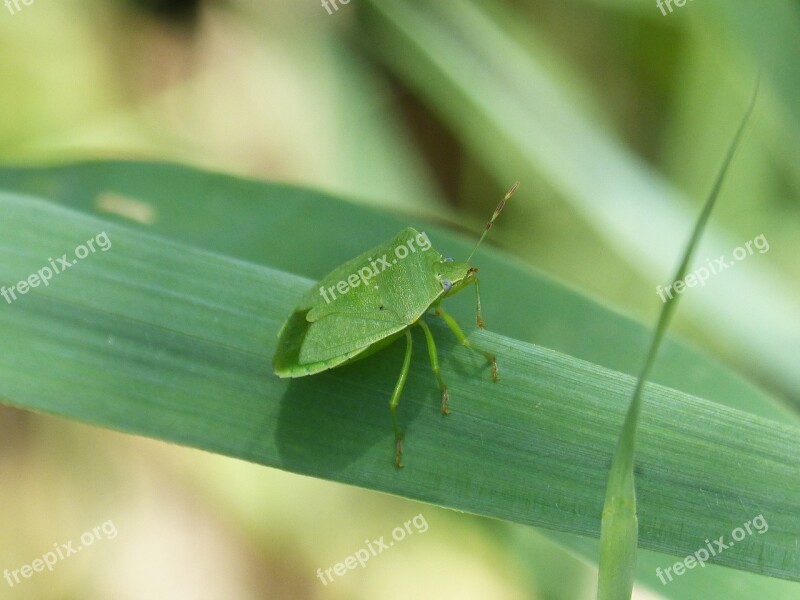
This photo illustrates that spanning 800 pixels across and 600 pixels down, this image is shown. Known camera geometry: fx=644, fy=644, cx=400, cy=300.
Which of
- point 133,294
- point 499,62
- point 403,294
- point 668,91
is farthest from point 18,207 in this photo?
point 668,91

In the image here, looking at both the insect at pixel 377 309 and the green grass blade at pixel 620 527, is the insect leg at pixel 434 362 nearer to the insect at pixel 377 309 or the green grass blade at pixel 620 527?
the insect at pixel 377 309

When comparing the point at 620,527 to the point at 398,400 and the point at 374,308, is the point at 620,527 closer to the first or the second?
the point at 398,400

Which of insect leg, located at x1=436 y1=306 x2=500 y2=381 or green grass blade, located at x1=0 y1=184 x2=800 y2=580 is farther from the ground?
insect leg, located at x1=436 y1=306 x2=500 y2=381

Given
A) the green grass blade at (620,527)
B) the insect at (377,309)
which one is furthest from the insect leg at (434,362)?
the green grass blade at (620,527)

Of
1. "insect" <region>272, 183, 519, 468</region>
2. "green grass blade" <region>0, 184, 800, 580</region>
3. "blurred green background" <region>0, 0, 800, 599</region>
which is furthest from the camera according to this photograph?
"blurred green background" <region>0, 0, 800, 599</region>

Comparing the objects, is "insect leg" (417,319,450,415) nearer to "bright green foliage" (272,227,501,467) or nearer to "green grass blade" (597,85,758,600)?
"bright green foliage" (272,227,501,467)

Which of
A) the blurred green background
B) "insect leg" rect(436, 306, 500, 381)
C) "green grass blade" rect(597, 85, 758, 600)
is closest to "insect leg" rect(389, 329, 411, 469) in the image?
"insect leg" rect(436, 306, 500, 381)

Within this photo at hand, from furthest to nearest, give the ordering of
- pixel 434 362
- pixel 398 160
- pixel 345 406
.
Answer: pixel 398 160, pixel 434 362, pixel 345 406

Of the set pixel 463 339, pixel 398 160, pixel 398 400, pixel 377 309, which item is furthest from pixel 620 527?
pixel 398 160
